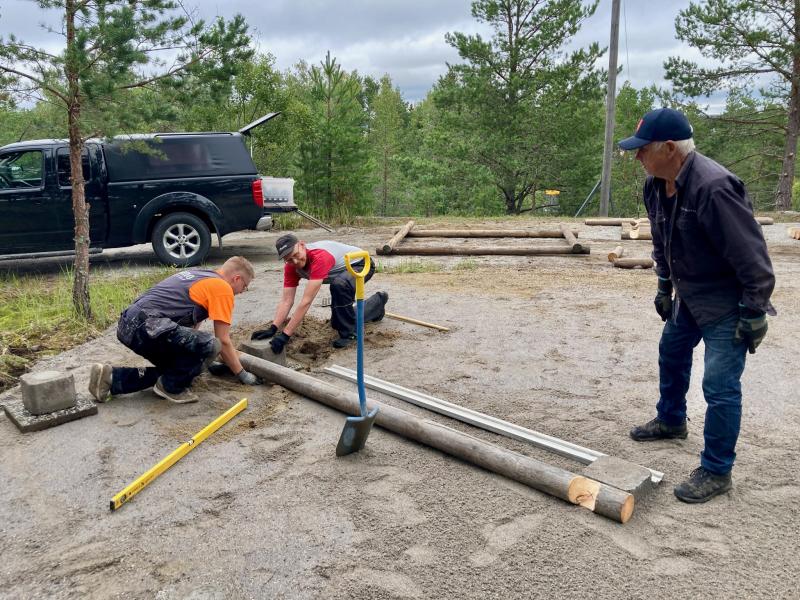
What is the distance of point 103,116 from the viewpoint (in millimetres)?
5809

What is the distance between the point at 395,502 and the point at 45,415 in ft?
8.39

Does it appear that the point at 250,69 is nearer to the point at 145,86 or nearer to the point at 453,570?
the point at 145,86

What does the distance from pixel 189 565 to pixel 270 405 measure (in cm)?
178

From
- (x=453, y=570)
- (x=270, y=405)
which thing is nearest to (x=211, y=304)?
(x=270, y=405)

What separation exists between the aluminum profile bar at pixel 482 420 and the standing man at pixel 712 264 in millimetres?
443

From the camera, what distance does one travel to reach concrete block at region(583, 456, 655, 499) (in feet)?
9.95

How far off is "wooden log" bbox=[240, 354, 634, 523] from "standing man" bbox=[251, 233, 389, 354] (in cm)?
76

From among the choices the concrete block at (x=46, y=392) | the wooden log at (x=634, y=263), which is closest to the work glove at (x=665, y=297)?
the concrete block at (x=46, y=392)

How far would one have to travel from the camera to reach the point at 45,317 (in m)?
6.36

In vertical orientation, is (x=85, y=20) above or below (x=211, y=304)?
above

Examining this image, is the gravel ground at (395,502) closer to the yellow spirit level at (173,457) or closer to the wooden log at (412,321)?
the yellow spirit level at (173,457)

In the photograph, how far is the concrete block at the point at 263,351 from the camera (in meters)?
5.09

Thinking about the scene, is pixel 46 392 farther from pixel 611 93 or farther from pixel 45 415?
pixel 611 93

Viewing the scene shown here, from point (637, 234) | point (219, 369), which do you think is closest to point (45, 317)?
point (219, 369)
